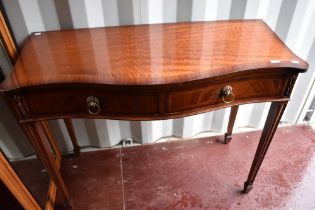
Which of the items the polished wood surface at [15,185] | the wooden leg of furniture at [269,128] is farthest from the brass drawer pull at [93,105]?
the wooden leg of furniture at [269,128]

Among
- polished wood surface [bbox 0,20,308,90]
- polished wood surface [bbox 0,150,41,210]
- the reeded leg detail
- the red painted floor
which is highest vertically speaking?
polished wood surface [bbox 0,20,308,90]

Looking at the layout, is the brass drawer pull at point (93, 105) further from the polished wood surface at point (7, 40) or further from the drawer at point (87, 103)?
the polished wood surface at point (7, 40)

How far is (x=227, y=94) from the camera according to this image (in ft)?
3.15

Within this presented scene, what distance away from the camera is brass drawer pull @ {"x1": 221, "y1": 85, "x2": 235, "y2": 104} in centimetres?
95

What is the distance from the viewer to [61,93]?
90 cm

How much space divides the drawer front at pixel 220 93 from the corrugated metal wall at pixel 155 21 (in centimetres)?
47

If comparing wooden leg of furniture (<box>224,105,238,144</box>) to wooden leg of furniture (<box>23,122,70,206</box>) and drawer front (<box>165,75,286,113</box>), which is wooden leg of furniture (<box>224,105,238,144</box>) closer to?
drawer front (<box>165,75,286,113</box>)

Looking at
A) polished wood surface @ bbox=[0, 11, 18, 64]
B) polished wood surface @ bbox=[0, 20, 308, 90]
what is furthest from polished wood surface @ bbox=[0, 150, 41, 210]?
polished wood surface @ bbox=[0, 11, 18, 64]

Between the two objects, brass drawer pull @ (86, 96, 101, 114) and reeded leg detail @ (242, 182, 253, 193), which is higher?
brass drawer pull @ (86, 96, 101, 114)

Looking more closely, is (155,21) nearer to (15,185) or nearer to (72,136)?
(72,136)

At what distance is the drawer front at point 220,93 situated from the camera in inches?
36.4

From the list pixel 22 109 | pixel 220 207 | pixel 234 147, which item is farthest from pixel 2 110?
pixel 234 147

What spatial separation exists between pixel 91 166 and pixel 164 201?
48 centimetres

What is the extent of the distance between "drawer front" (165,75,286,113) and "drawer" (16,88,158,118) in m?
0.08
